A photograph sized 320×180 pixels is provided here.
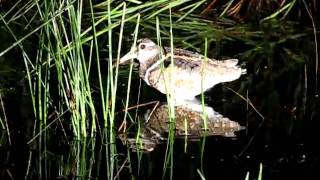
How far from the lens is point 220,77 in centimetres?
558

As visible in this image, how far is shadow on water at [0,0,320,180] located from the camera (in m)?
4.38

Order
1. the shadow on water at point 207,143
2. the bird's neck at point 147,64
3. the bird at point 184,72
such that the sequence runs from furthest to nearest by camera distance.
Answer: the bird's neck at point 147,64 → the bird at point 184,72 → the shadow on water at point 207,143

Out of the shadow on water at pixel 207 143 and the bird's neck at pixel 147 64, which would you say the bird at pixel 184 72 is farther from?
the shadow on water at pixel 207 143

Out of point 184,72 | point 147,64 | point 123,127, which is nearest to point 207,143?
point 123,127

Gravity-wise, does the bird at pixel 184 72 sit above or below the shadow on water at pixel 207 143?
above

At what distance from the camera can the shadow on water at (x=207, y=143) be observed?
438 cm

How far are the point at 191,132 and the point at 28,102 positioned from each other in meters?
1.14

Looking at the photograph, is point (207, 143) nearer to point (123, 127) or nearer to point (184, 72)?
point (123, 127)

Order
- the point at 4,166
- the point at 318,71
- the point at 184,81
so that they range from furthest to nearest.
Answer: the point at 318,71, the point at 184,81, the point at 4,166

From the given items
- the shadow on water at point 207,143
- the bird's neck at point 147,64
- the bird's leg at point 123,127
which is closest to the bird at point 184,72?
the bird's neck at point 147,64

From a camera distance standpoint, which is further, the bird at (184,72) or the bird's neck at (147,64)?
the bird's neck at (147,64)

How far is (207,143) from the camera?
480cm

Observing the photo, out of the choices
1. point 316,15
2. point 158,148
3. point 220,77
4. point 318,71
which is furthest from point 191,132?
point 316,15

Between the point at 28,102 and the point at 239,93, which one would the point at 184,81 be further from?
the point at 28,102
